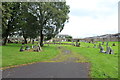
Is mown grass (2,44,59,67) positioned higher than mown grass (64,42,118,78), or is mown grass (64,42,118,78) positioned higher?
mown grass (2,44,59,67)

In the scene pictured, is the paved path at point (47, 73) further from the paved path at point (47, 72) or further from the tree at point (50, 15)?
the tree at point (50, 15)

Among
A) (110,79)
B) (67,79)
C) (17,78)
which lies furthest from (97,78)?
(17,78)

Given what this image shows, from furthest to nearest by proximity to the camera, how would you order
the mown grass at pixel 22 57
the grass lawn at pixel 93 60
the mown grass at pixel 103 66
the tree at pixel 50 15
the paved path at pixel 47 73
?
the tree at pixel 50 15
the mown grass at pixel 22 57
the grass lawn at pixel 93 60
the mown grass at pixel 103 66
the paved path at pixel 47 73

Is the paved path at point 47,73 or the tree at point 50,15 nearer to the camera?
the paved path at point 47,73

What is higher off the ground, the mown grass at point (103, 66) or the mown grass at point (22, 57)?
the mown grass at point (22, 57)

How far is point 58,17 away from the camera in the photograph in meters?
26.8

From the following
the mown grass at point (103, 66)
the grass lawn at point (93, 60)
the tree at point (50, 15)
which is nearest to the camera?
the mown grass at point (103, 66)

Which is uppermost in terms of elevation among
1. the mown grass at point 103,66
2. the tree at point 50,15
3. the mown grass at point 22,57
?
the tree at point 50,15

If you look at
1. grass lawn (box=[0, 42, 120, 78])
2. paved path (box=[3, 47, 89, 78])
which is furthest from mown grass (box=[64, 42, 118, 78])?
paved path (box=[3, 47, 89, 78])

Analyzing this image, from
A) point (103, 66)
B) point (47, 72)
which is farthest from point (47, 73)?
point (103, 66)

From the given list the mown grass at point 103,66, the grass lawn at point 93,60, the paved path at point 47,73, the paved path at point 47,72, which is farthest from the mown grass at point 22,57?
the mown grass at point 103,66

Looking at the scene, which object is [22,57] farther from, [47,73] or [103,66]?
[103,66]

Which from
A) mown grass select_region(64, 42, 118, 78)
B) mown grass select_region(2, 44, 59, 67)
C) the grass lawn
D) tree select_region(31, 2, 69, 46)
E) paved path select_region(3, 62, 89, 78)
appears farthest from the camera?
tree select_region(31, 2, 69, 46)

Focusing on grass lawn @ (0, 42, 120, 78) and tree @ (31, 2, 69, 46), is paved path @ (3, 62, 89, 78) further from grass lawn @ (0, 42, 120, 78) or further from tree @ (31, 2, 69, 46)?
tree @ (31, 2, 69, 46)
